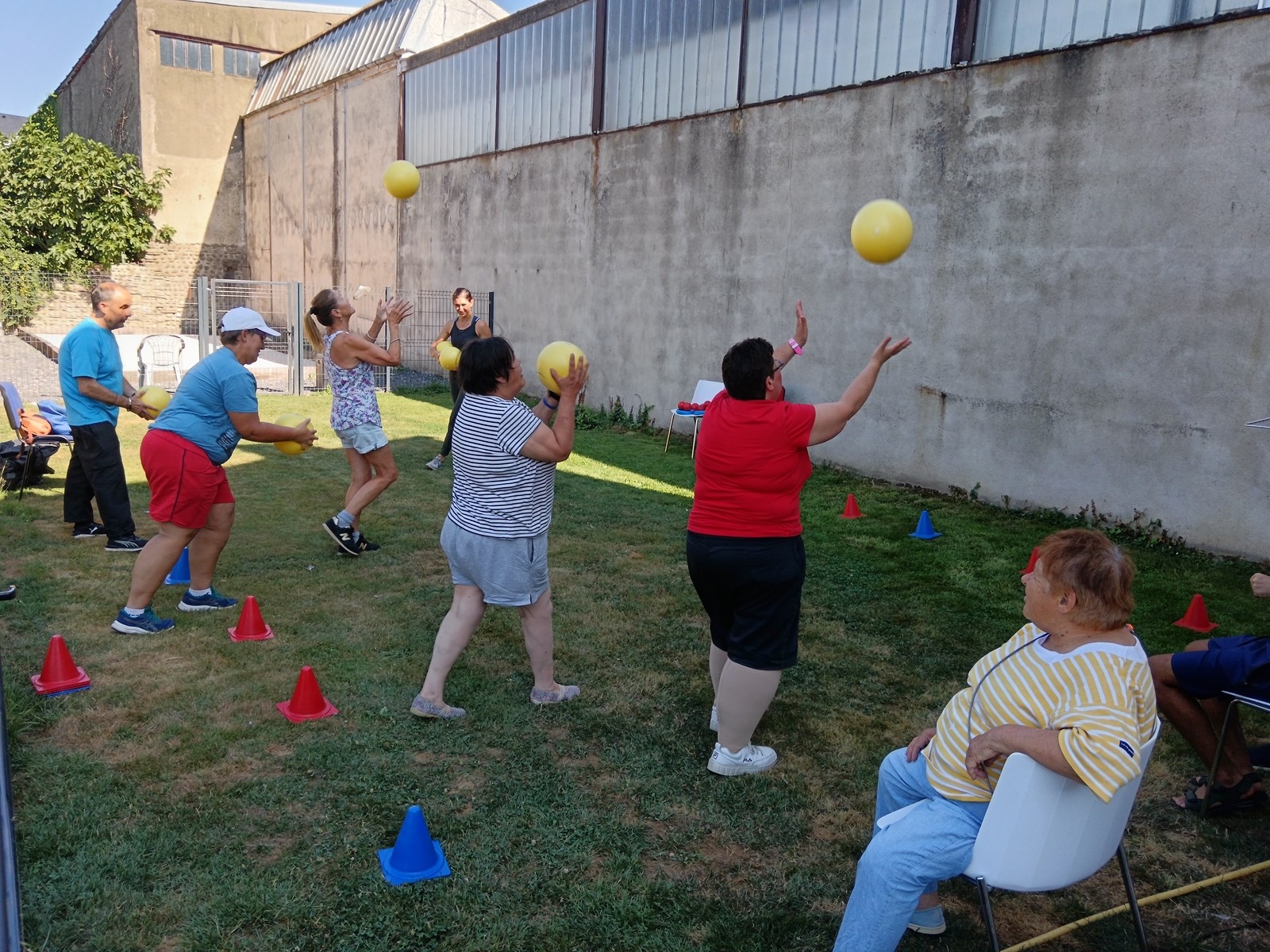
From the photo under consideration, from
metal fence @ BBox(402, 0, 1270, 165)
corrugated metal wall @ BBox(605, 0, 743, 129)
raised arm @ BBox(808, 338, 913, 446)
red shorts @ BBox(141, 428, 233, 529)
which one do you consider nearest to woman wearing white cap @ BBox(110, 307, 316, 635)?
red shorts @ BBox(141, 428, 233, 529)

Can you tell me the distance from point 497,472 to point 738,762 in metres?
1.54

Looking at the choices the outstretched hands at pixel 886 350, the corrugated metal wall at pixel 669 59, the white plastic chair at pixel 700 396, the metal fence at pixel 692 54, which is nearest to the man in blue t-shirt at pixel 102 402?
the outstretched hands at pixel 886 350

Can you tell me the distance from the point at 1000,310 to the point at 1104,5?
257cm

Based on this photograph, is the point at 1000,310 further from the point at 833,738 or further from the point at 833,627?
Result: the point at 833,738

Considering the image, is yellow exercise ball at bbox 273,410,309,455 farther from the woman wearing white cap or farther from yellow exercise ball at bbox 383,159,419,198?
yellow exercise ball at bbox 383,159,419,198

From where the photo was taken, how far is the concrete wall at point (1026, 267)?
7.02 m

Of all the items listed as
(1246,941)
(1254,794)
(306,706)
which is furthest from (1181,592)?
(306,706)

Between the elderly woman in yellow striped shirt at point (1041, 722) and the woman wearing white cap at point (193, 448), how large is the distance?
3.89 meters

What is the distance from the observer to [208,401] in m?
5.02

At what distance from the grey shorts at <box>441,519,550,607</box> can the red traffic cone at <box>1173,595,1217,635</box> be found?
409cm

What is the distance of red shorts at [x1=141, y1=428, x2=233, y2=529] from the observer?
193 inches

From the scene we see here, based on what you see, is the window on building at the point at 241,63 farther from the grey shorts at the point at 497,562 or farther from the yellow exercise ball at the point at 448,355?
the grey shorts at the point at 497,562

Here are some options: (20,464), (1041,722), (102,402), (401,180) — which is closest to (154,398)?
(102,402)

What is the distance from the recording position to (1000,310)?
27.9 feet
